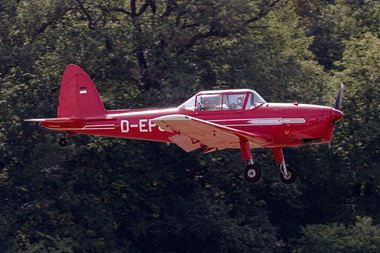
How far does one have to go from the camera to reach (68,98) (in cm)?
1418

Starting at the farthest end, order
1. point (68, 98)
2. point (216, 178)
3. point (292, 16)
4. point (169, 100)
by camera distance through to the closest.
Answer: point (292, 16)
point (216, 178)
point (169, 100)
point (68, 98)

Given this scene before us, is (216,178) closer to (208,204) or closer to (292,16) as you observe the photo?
(208,204)

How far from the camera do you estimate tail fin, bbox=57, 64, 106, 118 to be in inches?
545

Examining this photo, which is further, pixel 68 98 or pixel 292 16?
pixel 292 16

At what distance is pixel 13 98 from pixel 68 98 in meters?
5.64

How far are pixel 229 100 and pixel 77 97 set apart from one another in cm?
435

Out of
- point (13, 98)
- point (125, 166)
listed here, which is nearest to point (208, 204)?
point (125, 166)

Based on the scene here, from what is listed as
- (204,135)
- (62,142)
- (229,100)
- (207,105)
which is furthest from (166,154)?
(204,135)

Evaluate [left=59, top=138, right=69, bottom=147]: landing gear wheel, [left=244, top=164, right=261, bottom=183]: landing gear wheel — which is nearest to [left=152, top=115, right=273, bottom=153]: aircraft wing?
[left=244, top=164, right=261, bottom=183]: landing gear wheel

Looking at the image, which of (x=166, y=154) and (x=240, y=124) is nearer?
(x=240, y=124)

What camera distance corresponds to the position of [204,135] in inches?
447

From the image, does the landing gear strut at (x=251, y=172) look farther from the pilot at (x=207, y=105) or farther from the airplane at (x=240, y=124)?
the pilot at (x=207, y=105)

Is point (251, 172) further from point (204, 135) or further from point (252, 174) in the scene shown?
point (204, 135)

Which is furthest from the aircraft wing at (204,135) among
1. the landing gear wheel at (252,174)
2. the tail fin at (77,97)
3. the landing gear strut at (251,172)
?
the tail fin at (77,97)
